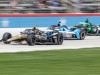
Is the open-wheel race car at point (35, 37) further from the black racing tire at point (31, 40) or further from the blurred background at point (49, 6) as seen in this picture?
the blurred background at point (49, 6)

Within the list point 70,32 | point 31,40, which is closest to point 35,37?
point 31,40

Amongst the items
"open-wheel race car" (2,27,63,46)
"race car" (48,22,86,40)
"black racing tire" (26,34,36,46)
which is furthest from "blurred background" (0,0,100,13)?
"black racing tire" (26,34,36,46)

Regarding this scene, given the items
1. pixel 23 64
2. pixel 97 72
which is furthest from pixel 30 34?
pixel 97 72

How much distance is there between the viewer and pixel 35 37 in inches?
556

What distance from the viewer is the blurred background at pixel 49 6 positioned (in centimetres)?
2235

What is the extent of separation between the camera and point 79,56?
1048cm

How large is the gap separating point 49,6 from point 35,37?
9.21m

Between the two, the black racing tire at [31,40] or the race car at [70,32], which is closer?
the black racing tire at [31,40]

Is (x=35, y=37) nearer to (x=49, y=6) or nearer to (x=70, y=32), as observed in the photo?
(x=70, y=32)

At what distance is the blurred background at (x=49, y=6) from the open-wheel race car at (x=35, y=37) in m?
7.74

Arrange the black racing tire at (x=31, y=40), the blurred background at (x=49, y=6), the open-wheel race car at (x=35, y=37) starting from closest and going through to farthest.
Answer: the black racing tire at (x=31, y=40) → the open-wheel race car at (x=35, y=37) → the blurred background at (x=49, y=6)

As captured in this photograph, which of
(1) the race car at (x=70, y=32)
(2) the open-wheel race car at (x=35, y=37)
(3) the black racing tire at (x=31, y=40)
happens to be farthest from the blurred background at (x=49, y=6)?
(3) the black racing tire at (x=31, y=40)

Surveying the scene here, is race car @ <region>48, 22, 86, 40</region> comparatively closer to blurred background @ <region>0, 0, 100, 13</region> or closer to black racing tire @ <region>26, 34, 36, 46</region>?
black racing tire @ <region>26, 34, 36, 46</region>

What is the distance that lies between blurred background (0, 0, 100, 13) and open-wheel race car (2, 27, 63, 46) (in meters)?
7.74
